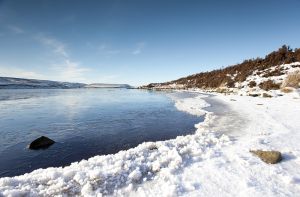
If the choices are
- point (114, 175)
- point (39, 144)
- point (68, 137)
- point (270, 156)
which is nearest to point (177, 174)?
point (114, 175)

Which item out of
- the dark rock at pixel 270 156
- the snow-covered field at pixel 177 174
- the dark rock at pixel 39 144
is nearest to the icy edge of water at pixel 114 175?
the snow-covered field at pixel 177 174

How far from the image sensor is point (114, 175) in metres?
6.57

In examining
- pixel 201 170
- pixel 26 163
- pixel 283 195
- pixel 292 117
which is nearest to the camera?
pixel 283 195

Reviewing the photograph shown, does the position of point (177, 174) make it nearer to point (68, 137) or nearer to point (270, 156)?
point (270, 156)

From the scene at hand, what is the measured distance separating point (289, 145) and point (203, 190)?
5.07 m

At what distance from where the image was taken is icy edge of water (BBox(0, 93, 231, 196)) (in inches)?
227

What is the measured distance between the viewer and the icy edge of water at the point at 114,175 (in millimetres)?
5758

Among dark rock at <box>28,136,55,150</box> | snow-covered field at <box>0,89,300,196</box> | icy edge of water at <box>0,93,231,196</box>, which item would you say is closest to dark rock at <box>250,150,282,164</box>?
snow-covered field at <box>0,89,300,196</box>

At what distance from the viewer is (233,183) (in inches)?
234

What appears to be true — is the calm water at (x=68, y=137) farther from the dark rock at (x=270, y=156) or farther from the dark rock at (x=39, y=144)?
the dark rock at (x=270, y=156)

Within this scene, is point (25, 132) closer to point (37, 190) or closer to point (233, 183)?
point (37, 190)

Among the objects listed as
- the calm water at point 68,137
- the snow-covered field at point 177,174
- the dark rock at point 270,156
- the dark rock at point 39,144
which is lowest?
the calm water at point 68,137

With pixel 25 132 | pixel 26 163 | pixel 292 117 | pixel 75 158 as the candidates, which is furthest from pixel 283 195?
pixel 25 132

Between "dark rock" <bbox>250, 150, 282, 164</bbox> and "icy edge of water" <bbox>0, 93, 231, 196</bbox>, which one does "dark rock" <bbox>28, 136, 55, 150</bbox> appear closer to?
"icy edge of water" <bbox>0, 93, 231, 196</bbox>
